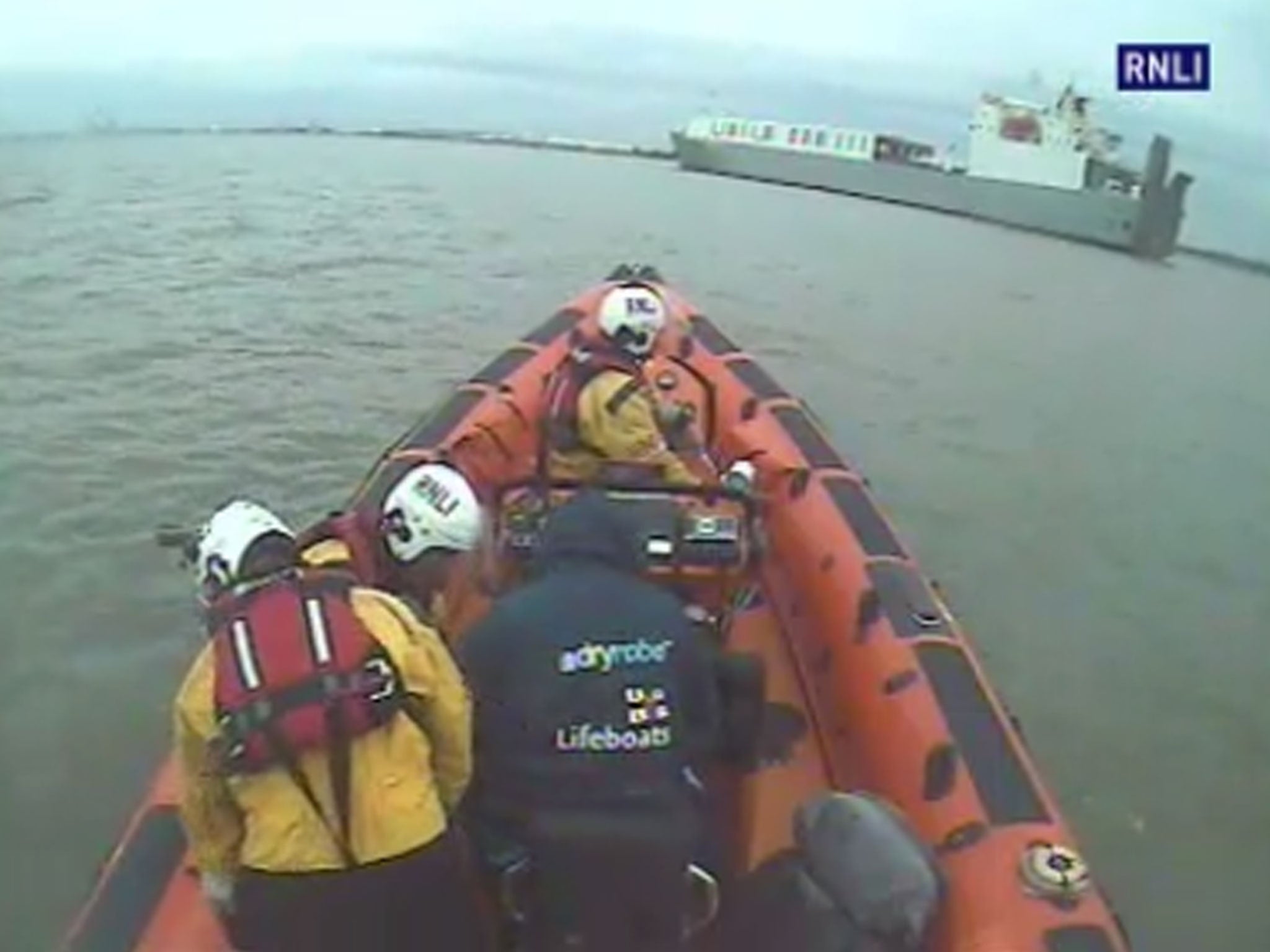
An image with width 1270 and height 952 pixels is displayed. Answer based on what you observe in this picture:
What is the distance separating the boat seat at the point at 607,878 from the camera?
8.04 ft

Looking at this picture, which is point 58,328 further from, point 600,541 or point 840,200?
point 840,200

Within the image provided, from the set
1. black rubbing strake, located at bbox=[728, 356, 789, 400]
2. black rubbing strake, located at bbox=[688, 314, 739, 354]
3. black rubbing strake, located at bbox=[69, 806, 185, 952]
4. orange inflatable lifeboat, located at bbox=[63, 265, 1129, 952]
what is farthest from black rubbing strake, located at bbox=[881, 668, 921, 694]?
black rubbing strake, located at bbox=[688, 314, 739, 354]

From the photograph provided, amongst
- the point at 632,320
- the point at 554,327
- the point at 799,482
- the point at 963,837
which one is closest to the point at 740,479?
the point at 799,482

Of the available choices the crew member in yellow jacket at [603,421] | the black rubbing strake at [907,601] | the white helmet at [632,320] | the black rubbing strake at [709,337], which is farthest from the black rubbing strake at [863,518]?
the black rubbing strake at [709,337]

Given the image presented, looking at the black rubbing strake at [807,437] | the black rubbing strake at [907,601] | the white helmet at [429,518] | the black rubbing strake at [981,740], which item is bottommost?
the black rubbing strake at [981,740]

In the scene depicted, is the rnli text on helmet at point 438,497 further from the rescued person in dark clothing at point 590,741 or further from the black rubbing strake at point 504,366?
the black rubbing strake at point 504,366

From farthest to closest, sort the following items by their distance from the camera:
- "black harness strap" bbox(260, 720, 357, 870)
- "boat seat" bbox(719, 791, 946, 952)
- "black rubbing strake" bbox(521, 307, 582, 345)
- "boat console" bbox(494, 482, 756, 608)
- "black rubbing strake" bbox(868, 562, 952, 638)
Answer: "black rubbing strake" bbox(521, 307, 582, 345)
"boat console" bbox(494, 482, 756, 608)
"black rubbing strake" bbox(868, 562, 952, 638)
"boat seat" bbox(719, 791, 946, 952)
"black harness strap" bbox(260, 720, 357, 870)

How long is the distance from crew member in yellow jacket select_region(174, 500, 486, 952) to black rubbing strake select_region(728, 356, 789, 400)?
167 inches

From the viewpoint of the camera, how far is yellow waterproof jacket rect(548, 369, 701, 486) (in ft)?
15.3

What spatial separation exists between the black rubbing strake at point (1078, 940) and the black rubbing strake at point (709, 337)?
4.73m

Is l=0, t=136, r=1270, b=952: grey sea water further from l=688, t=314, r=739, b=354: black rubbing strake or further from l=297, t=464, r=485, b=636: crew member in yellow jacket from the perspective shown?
l=297, t=464, r=485, b=636: crew member in yellow jacket

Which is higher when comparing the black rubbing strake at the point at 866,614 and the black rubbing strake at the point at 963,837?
the black rubbing strake at the point at 866,614

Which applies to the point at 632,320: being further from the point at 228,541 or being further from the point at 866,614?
the point at 228,541

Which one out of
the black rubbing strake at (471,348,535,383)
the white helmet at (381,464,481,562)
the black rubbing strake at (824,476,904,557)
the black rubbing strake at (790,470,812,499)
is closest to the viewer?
the white helmet at (381,464,481,562)
